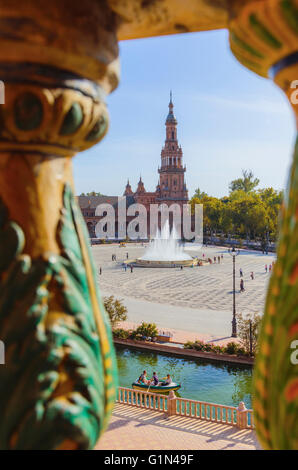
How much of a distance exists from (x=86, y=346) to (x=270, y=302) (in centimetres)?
46

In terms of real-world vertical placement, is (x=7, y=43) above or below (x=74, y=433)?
above

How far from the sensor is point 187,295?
2556 centimetres

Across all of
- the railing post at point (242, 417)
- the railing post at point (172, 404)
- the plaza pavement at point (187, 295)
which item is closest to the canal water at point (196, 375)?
the plaza pavement at point (187, 295)

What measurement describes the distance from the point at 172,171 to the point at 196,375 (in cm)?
6374

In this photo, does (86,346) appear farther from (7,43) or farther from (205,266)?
(205,266)

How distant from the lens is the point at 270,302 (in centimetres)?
93

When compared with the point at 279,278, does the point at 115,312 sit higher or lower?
lower

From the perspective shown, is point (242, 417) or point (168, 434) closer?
point (168, 434)

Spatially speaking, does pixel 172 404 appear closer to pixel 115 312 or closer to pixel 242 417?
pixel 242 417

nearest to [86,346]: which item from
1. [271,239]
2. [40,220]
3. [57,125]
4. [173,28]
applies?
[40,220]

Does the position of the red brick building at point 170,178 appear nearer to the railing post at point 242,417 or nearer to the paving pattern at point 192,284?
the paving pattern at point 192,284

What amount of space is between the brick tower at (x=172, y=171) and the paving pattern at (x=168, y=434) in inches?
2594

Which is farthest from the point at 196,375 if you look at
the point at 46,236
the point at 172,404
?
the point at 46,236

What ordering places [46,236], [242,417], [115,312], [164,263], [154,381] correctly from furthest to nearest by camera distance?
[164,263]
[115,312]
[154,381]
[242,417]
[46,236]
